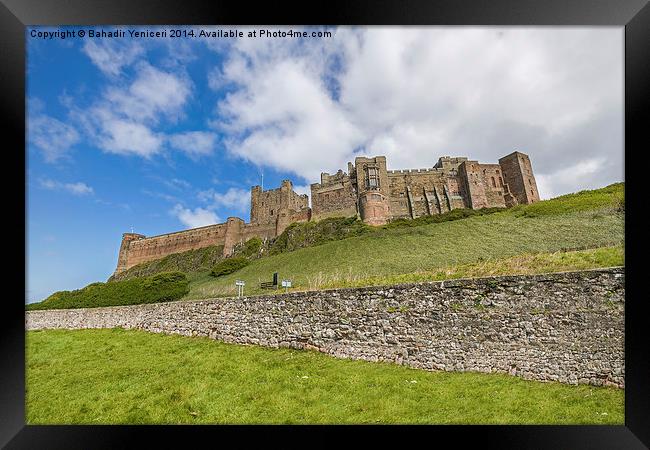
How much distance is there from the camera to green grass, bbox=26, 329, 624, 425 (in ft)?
15.0

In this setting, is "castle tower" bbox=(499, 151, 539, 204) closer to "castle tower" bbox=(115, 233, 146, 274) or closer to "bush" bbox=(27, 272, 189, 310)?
"bush" bbox=(27, 272, 189, 310)

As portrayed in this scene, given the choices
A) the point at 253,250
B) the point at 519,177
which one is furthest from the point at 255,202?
the point at 519,177

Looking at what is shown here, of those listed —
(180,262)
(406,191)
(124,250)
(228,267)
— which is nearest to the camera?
(228,267)

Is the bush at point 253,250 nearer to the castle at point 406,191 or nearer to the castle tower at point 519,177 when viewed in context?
the castle at point 406,191

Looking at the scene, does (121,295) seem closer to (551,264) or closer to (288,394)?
(288,394)

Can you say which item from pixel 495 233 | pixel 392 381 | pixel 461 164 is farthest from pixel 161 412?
pixel 461 164

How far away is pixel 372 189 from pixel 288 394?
29331 millimetres

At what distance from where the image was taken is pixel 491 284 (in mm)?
5930

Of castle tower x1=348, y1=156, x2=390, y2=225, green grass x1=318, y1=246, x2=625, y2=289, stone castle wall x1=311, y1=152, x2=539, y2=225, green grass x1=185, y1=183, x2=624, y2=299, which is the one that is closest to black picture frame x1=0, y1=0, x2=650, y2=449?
green grass x1=318, y1=246, x2=625, y2=289

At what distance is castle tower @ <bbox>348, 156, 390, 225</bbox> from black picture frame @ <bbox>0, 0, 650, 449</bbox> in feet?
89.8

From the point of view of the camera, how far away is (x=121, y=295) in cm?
1798
